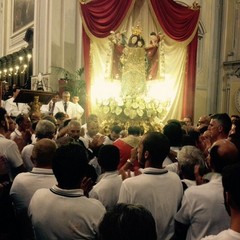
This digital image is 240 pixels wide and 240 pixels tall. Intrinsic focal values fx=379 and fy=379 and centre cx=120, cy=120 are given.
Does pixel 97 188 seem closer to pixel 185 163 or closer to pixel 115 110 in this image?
pixel 185 163

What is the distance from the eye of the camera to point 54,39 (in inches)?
469

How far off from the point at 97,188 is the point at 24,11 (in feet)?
50.3

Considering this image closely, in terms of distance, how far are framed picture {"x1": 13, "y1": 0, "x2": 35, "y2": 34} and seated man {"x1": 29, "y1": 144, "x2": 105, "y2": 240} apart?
1458cm

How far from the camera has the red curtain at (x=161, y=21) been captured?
10078 millimetres

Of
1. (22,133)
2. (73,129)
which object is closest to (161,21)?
(22,133)

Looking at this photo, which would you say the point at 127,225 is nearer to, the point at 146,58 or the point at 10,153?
the point at 10,153

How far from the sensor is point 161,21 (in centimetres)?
1083

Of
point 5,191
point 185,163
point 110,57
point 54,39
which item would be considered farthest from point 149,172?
point 54,39

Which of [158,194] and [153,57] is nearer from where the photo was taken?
[158,194]

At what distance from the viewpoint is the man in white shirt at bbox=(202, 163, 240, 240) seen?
1.51 meters

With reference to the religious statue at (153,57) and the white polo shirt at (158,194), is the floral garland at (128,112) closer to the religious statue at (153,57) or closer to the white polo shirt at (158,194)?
the religious statue at (153,57)

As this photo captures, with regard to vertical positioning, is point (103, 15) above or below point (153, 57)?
above

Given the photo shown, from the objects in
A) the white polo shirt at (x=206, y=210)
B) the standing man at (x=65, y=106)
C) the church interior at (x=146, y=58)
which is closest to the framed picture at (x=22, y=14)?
the church interior at (x=146, y=58)

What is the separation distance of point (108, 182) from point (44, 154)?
0.56m
